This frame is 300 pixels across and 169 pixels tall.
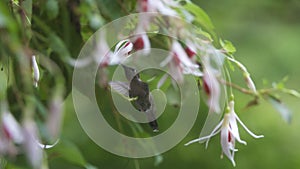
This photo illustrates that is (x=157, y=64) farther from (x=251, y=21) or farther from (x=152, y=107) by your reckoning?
(x=251, y=21)

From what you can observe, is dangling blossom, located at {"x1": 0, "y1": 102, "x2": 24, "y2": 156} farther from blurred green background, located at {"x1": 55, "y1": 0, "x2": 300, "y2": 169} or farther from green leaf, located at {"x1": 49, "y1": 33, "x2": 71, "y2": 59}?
blurred green background, located at {"x1": 55, "y1": 0, "x2": 300, "y2": 169}

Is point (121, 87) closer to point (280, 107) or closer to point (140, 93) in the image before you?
point (140, 93)

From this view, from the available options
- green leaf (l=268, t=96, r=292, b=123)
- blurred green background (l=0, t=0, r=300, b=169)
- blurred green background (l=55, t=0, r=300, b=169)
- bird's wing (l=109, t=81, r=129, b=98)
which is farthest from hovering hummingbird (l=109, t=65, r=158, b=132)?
blurred green background (l=55, t=0, r=300, b=169)

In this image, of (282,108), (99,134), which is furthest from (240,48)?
(282,108)

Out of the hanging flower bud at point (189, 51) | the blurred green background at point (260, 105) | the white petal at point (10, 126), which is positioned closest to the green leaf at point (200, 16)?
the hanging flower bud at point (189, 51)

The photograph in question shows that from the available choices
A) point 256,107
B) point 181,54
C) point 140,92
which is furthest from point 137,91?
point 256,107

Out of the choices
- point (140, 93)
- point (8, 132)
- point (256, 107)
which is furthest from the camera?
point (256, 107)
